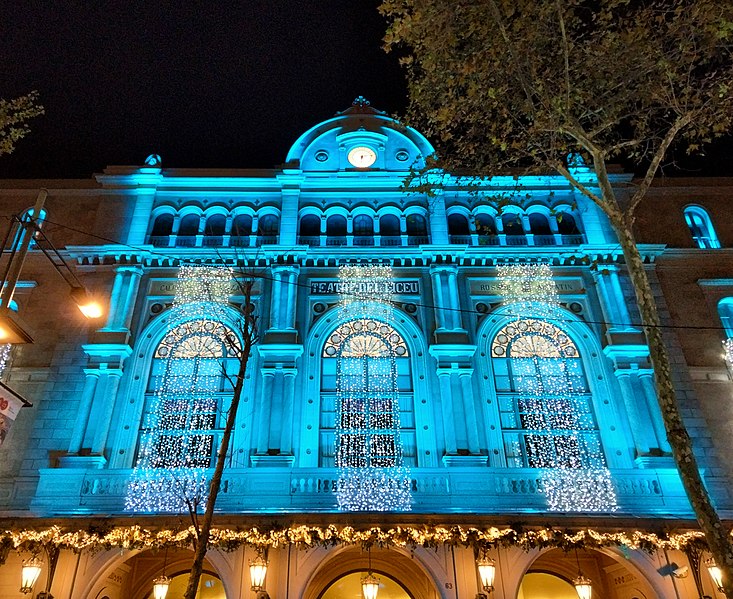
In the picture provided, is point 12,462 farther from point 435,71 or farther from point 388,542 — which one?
point 435,71

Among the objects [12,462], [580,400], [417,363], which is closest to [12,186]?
[12,462]

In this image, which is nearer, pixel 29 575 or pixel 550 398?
pixel 29 575

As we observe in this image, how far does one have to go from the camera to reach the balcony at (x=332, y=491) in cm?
1586

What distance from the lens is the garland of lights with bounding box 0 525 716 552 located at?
13.6 metres

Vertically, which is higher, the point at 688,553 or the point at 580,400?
the point at 580,400

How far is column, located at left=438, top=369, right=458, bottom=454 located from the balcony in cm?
98

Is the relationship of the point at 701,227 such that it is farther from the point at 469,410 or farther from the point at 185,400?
the point at 185,400

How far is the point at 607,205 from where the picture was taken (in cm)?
1219

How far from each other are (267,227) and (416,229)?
5.95 m

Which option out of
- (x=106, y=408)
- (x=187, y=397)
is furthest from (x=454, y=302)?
(x=106, y=408)

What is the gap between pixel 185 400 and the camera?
737 inches

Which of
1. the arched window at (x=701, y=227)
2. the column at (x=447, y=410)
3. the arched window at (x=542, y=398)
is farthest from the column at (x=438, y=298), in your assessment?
the arched window at (x=701, y=227)

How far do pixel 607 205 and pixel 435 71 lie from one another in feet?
19.2

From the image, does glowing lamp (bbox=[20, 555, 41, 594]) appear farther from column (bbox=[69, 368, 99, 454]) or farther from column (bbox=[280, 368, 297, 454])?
column (bbox=[280, 368, 297, 454])
